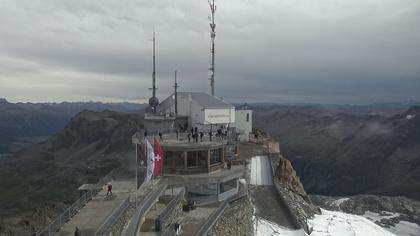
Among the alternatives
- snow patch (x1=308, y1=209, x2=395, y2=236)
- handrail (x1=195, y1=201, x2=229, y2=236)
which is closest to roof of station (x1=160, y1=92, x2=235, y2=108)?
snow patch (x1=308, y1=209, x2=395, y2=236)

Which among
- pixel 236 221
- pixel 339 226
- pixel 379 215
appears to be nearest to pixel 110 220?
pixel 236 221

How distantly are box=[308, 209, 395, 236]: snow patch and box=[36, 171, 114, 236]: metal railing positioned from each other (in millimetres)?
19500

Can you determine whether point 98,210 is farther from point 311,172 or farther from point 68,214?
point 311,172

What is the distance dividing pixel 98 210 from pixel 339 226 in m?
30.0

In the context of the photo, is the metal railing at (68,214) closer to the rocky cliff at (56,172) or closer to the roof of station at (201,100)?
the rocky cliff at (56,172)

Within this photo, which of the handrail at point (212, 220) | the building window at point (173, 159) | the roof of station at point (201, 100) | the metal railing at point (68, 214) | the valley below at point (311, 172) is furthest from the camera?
the valley below at point (311, 172)

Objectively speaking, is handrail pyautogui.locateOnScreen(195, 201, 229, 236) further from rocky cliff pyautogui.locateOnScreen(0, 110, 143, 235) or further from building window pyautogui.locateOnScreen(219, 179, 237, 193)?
rocky cliff pyautogui.locateOnScreen(0, 110, 143, 235)

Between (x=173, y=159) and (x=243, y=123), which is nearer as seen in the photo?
(x=173, y=159)

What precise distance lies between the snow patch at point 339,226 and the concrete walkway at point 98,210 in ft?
58.2

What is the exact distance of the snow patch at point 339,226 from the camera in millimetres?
41219

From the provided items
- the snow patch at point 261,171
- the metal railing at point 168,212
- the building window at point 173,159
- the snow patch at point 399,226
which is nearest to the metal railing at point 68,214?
the metal railing at point 168,212

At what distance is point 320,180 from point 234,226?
14253 cm

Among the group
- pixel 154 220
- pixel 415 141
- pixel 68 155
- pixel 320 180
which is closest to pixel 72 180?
pixel 68 155

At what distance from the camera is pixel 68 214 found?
22.5m
